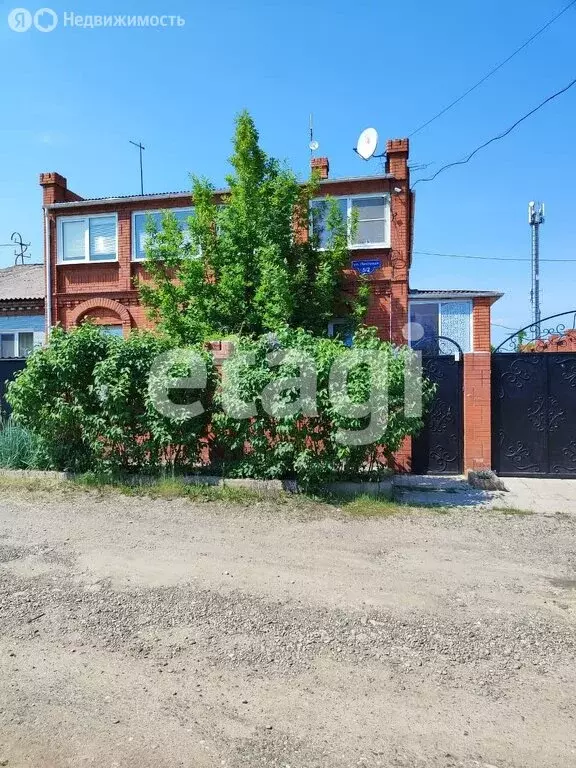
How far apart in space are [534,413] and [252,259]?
6.14 metres

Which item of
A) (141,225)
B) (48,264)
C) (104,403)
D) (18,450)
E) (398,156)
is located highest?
(398,156)

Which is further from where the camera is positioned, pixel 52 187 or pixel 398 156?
pixel 52 187

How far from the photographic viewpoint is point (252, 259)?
11.3 meters

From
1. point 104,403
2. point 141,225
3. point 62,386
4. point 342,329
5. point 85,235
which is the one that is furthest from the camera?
point 85,235

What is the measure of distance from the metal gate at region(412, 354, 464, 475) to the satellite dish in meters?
5.86

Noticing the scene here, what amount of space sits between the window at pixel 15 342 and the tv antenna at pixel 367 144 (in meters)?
10.7

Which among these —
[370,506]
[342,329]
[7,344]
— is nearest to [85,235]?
[7,344]

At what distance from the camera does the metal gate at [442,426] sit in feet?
28.2

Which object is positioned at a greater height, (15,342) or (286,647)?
(15,342)

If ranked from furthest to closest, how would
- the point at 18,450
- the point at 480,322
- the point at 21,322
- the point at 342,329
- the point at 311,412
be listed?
the point at 21,322 < the point at 480,322 < the point at 342,329 < the point at 18,450 < the point at 311,412

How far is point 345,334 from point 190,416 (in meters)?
5.58

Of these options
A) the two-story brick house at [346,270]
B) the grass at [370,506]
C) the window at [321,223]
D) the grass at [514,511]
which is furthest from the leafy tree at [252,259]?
the grass at [514,511]

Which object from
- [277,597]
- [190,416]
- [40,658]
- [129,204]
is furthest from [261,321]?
[40,658]

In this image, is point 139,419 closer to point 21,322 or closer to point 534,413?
point 534,413
